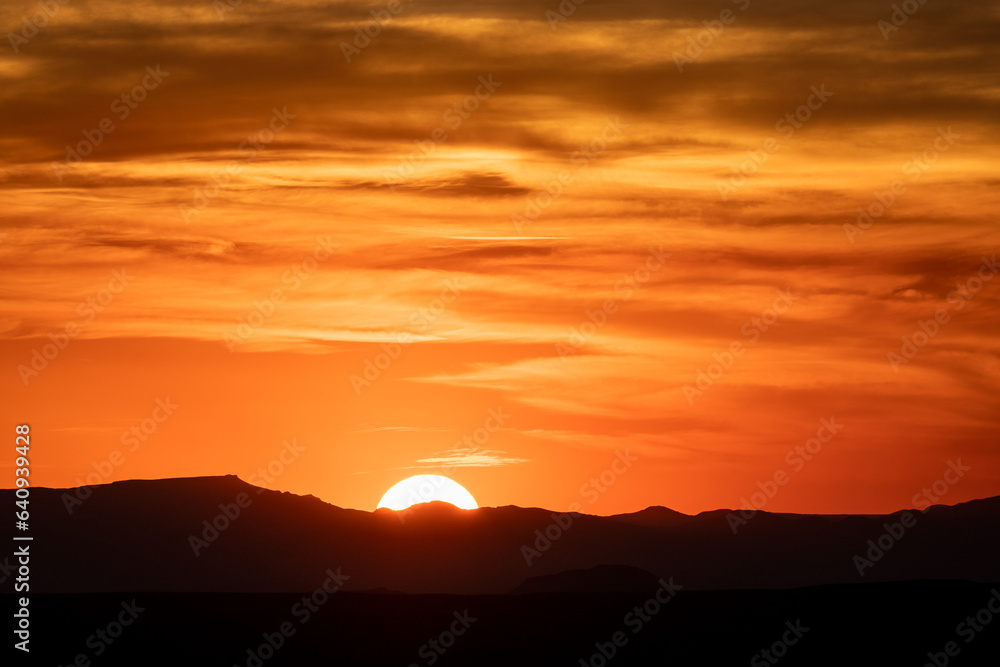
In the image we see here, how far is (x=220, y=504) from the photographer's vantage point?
16125 centimetres

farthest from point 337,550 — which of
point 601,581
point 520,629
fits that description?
point 520,629

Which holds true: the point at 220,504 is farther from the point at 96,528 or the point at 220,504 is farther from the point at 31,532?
the point at 31,532

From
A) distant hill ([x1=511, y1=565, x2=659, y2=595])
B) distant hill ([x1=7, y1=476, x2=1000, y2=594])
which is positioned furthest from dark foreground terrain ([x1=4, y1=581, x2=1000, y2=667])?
distant hill ([x1=7, y1=476, x2=1000, y2=594])

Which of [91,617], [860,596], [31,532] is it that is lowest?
[31,532]

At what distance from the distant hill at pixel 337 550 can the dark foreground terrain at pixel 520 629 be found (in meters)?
69.2

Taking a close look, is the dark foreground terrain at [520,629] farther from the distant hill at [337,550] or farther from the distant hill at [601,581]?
the distant hill at [337,550]

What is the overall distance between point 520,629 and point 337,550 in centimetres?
11278

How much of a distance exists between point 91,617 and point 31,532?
340ft

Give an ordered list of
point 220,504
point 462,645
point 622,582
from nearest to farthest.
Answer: point 462,645 → point 622,582 → point 220,504

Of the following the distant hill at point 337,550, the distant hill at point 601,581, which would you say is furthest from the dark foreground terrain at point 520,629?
the distant hill at point 337,550

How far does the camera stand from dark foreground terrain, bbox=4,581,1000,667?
41.7m

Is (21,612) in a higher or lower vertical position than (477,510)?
higher

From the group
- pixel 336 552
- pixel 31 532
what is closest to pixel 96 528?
pixel 31 532

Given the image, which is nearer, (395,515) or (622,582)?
(622,582)
